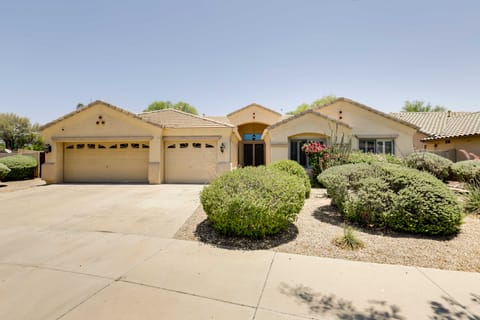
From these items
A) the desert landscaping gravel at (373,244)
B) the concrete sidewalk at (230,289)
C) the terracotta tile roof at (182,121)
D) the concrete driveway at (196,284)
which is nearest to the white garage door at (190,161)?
the terracotta tile roof at (182,121)

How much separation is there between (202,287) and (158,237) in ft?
7.53

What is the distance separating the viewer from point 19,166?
47.0 ft

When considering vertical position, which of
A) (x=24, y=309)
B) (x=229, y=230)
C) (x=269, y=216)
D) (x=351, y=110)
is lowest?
(x=24, y=309)

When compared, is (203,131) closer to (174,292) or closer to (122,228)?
(122,228)

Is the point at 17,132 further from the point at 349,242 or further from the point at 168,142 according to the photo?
the point at 349,242

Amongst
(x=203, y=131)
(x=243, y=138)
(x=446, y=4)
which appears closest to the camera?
(x=446, y=4)

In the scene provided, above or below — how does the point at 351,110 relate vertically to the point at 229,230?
above

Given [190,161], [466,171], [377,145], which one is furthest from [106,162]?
[466,171]

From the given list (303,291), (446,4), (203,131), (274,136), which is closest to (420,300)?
(303,291)

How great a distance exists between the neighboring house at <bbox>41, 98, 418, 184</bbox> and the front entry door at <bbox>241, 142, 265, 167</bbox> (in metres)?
6.35

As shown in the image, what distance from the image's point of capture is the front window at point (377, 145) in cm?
1402

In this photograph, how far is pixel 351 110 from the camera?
47.8 ft

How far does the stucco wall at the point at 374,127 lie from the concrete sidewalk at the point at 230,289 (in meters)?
11.9

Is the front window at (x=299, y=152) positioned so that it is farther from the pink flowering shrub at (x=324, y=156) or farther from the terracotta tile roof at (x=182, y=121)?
the terracotta tile roof at (x=182, y=121)
